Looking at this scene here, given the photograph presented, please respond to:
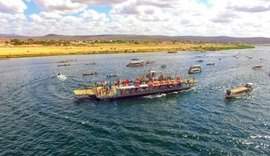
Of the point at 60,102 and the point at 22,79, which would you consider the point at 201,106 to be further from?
the point at 22,79

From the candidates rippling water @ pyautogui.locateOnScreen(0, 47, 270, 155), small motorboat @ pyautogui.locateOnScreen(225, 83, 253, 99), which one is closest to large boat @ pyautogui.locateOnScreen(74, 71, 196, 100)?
rippling water @ pyautogui.locateOnScreen(0, 47, 270, 155)

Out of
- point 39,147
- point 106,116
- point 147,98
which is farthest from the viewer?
point 147,98

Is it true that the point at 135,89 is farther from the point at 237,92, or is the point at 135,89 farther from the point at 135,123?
the point at 237,92

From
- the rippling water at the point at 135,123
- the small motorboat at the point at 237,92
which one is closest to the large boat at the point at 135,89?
the rippling water at the point at 135,123

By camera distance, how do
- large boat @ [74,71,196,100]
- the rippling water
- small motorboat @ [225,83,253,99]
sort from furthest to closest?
large boat @ [74,71,196,100], small motorboat @ [225,83,253,99], the rippling water

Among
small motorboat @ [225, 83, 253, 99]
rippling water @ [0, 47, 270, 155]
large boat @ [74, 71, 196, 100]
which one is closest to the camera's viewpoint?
rippling water @ [0, 47, 270, 155]

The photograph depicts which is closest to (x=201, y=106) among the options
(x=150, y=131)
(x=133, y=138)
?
(x=150, y=131)

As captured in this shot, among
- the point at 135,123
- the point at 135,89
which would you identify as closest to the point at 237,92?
the point at 135,89

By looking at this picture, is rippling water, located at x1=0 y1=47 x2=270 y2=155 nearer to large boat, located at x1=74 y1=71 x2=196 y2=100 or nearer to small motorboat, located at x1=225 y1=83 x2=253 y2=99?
small motorboat, located at x1=225 y1=83 x2=253 y2=99

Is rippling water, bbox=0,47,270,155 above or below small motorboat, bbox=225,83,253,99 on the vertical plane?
below
